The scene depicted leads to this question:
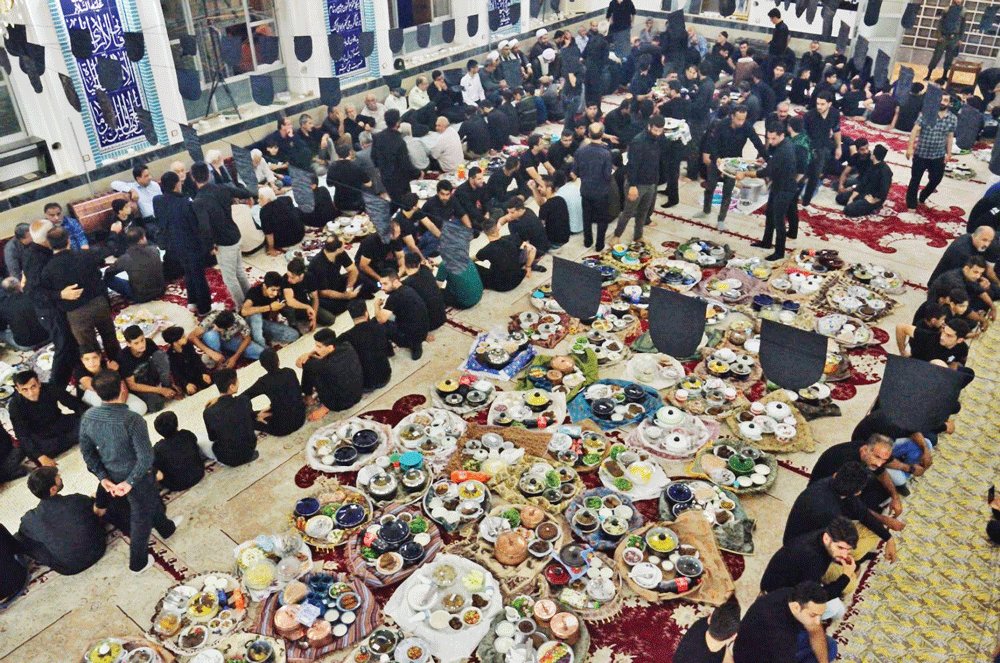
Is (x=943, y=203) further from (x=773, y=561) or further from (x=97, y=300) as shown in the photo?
(x=97, y=300)

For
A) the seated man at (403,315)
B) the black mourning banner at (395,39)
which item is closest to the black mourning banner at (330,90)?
the black mourning banner at (395,39)

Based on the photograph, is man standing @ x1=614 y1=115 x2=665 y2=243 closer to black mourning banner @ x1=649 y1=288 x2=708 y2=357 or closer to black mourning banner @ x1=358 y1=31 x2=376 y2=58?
black mourning banner @ x1=649 y1=288 x2=708 y2=357

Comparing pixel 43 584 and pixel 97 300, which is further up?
pixel 97 300

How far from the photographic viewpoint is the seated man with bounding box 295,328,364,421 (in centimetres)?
798

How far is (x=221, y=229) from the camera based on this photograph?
31.8 ft

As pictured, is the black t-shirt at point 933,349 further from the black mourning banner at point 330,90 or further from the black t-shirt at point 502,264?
the black mourning banner at point 330,90

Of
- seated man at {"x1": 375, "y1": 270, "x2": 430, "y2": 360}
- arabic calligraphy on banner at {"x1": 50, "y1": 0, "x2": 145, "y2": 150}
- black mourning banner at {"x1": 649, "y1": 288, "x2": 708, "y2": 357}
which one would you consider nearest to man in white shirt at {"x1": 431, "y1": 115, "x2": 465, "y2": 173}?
arabic calligraphy on banner at {"x1": 50, "y1": 0, "x2": 145, "y2": 150}

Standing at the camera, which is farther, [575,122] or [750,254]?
[575,122]

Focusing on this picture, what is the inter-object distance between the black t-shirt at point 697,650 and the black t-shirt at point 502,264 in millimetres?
6196

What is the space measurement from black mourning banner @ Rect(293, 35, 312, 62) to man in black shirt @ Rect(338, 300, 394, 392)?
8355 millimetres

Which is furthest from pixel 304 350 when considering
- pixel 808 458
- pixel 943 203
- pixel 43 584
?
pixel 943 203

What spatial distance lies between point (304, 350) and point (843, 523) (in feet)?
21.7

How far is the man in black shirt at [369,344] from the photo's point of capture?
8352 mm

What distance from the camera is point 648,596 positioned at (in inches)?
246
